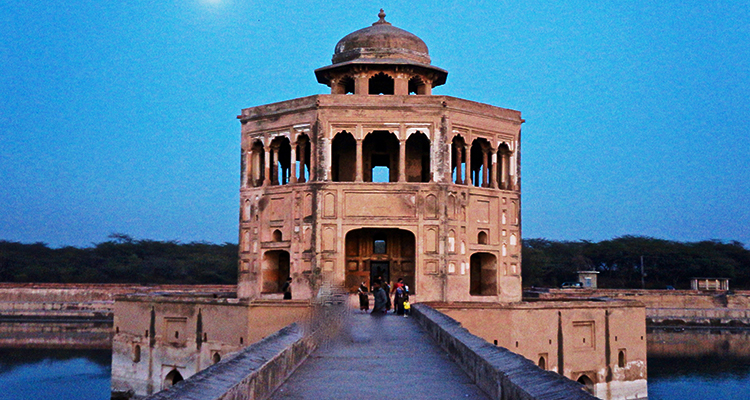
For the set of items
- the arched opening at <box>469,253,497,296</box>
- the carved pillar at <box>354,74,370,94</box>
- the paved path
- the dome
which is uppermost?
the dome

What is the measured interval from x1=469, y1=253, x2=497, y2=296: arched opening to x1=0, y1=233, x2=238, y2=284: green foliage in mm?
36529

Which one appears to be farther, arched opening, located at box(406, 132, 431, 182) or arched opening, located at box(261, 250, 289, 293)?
arched opening, located at box(406, 132, 431, 182)

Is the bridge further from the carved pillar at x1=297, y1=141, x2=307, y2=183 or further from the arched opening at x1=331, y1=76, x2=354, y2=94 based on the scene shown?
the arched opening at x1=331, y1=76, x2=354, y2=94

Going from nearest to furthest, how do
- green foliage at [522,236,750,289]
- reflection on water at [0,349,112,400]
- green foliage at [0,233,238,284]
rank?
reflection on water at [0,349,112,400], green foliage at [0,233,238,284], green foliage at [522,236,750,289]

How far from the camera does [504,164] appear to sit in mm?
24281

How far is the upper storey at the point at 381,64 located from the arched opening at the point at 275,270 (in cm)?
560

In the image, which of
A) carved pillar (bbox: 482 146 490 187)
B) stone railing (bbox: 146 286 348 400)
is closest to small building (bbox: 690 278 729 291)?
carved pillar (bbox: 482 146 490 187)

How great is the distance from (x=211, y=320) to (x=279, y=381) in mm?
12361

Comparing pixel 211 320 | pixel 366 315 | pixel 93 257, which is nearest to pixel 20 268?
pixel 93 257

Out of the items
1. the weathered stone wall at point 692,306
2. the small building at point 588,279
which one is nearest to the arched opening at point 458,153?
the weathered stone wall at point 692,306

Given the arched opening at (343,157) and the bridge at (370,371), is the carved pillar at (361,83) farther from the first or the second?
the bridge at (370,371)

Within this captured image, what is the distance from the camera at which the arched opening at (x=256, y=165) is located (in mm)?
24188

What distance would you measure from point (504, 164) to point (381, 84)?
5107 mm

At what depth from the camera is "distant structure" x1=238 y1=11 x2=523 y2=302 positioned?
21.9 m
